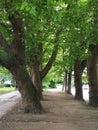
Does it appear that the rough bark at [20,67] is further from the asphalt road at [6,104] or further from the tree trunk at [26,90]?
the asphalt road at [6,104]

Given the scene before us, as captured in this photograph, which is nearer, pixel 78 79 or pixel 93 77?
pixel 93 77

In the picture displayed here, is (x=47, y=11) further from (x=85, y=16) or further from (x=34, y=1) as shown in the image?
(x=85, y=16)

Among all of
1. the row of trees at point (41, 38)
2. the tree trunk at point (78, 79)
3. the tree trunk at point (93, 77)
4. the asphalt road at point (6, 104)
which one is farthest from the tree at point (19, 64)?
the tree trunk at point (78, 79)

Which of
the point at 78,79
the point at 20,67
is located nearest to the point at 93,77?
the point at 20,67

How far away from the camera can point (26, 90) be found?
1888 cm

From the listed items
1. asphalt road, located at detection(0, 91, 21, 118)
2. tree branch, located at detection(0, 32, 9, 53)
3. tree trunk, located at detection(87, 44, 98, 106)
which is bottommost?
→ asphalt road, located at detection(0, 91, 21, 118)

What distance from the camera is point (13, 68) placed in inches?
731

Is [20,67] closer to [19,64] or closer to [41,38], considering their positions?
[19,64]

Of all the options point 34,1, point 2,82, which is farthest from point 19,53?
point 2,82

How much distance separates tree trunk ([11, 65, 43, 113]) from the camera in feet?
61.1

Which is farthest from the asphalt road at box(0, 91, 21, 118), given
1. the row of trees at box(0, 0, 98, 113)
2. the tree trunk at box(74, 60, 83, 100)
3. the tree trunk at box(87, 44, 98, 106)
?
the tree trunk at box(74, 60, 83, 100)

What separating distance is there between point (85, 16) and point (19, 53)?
13.7 ft

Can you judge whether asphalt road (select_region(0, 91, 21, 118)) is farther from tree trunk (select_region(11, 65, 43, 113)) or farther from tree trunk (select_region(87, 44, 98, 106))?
tree trunk (select_region(87, 44, 98, 106))

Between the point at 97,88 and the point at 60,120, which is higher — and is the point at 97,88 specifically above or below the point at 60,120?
above
